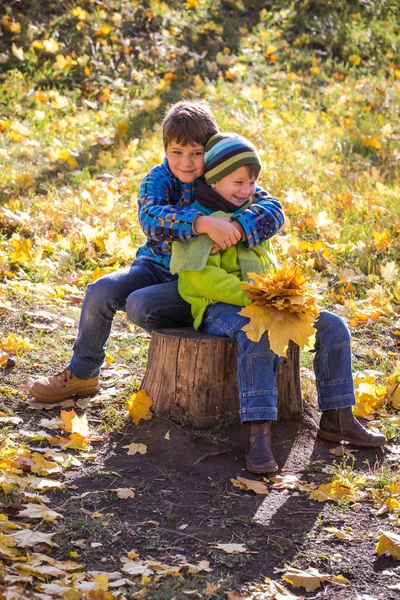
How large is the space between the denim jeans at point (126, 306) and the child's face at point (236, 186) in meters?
0.48

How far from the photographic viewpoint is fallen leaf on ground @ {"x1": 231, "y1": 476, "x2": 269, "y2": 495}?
11.0 ft

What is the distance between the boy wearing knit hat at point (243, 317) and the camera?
351 centimetres

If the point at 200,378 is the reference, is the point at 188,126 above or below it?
above

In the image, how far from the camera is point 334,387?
3770 mm

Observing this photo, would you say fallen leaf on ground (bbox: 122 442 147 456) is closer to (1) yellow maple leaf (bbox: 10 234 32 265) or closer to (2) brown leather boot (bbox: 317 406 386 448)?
(2) brown leather boot (bbox: 317 406 386 448)

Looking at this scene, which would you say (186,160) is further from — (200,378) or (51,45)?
(51,45)

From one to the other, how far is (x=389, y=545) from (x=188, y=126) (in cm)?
195

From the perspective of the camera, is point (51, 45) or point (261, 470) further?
point (51, 45)

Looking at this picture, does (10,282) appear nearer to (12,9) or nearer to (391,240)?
(391,240)

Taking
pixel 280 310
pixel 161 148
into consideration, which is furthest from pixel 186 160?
pixel 161 148

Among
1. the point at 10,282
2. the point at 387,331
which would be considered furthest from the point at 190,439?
the point at 10,282

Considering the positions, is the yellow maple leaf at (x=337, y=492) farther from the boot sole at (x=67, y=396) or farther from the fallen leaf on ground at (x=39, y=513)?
the boot sole at (x=67, y=396)

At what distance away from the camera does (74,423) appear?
375 centimetres

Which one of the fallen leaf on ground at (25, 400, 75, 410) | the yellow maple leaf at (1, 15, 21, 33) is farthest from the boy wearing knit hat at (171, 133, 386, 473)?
the yellow maple leaf at (1, 15, 21, 33)
